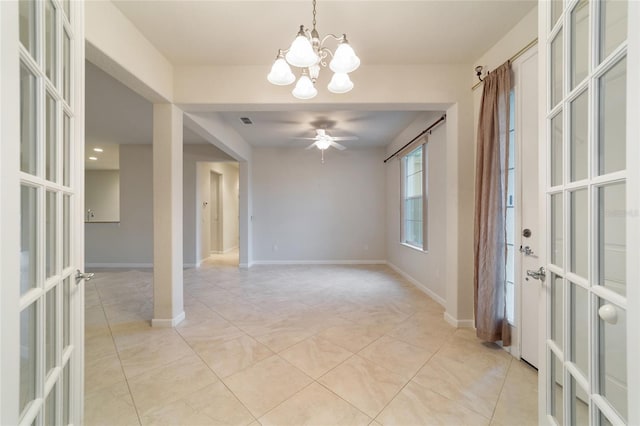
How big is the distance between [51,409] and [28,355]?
0.31 metres

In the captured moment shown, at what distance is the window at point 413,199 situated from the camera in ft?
14.3

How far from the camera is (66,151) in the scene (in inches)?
43.4

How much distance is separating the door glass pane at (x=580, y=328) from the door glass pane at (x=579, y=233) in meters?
0.08

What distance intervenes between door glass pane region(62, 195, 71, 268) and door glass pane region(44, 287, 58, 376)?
0.50 ft

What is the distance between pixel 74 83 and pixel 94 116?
3.89 meters

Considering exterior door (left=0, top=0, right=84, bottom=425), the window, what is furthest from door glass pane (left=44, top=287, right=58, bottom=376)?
the window

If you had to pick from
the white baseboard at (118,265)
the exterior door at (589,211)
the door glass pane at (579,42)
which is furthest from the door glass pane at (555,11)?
the white baseboard at (118,265)

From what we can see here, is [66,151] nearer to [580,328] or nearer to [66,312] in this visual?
[66,312]

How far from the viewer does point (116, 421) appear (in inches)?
58.5

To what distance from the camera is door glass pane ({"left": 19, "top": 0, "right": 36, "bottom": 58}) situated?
0.78m

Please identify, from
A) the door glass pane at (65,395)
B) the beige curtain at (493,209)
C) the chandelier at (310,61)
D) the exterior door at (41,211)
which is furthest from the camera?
the beige curtain at (493,209)

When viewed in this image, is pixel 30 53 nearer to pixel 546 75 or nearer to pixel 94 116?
pixel 546 75

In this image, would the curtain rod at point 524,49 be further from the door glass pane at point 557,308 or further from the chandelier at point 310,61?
the door glass pane at point 557,308

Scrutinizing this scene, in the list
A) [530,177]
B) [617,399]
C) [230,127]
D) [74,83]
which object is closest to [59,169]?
[74,83]
